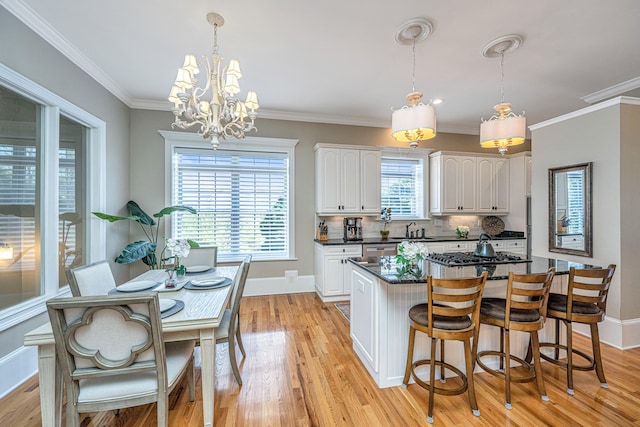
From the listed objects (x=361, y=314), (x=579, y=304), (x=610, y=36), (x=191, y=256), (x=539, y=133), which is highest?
(x=610, y=36)

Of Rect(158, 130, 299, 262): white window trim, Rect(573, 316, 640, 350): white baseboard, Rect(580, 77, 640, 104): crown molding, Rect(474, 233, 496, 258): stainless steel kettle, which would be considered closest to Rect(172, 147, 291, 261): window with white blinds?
Rect(158, 130, 299, 262): white window trim

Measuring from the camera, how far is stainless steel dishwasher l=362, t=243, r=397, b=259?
14.0 ft

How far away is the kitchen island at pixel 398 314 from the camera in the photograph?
212cm

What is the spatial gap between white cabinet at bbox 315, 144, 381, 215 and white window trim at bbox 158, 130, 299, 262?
1.45 feet

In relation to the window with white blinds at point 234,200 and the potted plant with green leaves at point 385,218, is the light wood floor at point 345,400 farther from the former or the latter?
the potted plant with green leaves at point 385,218

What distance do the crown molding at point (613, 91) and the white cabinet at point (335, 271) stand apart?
3849 mm

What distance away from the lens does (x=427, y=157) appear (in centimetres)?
510

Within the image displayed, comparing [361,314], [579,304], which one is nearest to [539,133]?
[579,304]

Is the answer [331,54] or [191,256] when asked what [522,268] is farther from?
[191,256]

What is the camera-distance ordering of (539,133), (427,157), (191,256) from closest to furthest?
(191,256) → (539,133) → (427,157)

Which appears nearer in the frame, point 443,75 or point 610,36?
point 610,36

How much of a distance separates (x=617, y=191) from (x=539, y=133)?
3.69ft

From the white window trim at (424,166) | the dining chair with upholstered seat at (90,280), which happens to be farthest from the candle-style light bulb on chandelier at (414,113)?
the dining chair with upholstered seat at (90,280)

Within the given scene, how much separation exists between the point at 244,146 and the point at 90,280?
2.87m
